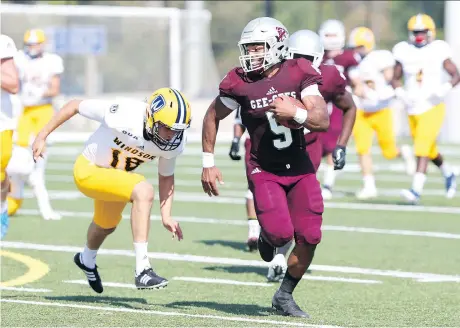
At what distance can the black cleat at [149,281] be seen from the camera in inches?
275

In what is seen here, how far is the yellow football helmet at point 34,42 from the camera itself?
43.0 feet

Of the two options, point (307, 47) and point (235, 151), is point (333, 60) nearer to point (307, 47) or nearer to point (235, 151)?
point (235, 151)

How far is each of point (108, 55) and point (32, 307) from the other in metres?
18.8

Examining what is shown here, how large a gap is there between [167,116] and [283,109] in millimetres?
766

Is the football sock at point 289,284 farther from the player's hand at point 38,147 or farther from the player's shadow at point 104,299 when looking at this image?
the player's hand at point 38,147

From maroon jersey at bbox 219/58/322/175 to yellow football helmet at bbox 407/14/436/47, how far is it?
617 cm

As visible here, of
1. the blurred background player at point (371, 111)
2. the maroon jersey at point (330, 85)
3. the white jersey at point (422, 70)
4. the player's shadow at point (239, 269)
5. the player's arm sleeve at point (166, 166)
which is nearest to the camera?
the player's arm sleeve at point (166, 166)

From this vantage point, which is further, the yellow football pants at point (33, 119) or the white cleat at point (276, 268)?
the yellow football pants at point (33, 119)

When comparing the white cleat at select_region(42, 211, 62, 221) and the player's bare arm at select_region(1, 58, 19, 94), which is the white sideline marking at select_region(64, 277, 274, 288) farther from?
the white cleat at select_region(42, 211, 62, 221)

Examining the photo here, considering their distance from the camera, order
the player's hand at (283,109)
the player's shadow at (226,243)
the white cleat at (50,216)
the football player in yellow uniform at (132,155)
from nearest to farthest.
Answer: the player's hand at (283,109)
the football player in yellow uniform at (132,155)
the player's shadow at (226,243)
the white cleat at (50,216)

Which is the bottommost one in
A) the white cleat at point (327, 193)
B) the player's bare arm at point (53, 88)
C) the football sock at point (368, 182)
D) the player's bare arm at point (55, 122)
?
the white cleat at point (327, 193)

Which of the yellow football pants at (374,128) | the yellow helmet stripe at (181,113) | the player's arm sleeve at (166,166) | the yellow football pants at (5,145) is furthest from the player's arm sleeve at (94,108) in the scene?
the yellow football pants at (374,128)

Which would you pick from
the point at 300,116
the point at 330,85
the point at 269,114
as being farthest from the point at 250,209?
the point at 300,116

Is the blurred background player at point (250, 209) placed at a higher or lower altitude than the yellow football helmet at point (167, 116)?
lower
